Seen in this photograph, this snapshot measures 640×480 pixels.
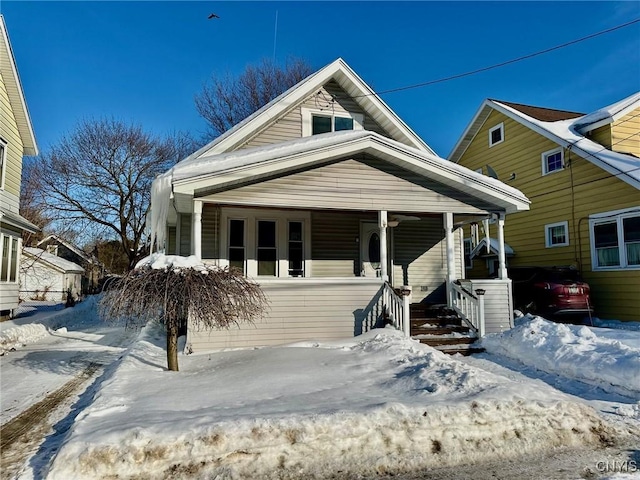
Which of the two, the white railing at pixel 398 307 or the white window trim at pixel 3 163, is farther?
the white window trim at pixel 3 163

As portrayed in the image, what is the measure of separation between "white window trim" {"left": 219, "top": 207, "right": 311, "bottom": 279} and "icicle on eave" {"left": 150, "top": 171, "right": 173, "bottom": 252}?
150 centimetres

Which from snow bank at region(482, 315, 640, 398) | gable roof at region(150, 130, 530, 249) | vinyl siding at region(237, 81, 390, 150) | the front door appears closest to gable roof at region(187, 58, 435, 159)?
vinyl siding at region(237, 81, 390, 150)

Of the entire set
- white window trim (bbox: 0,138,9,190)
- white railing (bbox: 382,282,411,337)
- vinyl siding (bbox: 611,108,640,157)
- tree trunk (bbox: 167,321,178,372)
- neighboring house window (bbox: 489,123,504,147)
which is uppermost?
neighboring house window (bbox: 489,123,504,147)

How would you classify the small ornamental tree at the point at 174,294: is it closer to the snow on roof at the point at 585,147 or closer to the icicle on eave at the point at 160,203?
the icicle on eave at the point at 160,203

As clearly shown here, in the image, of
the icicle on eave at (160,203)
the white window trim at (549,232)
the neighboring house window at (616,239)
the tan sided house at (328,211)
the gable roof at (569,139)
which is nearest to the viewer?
the icicle on eave at (160,203)

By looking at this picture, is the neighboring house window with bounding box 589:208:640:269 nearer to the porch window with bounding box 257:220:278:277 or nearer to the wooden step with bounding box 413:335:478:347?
the wooden step with bounding box 413:335:478:347

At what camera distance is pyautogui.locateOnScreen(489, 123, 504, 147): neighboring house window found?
701 inches

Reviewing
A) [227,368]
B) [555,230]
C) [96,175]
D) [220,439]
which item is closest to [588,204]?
[555,230]

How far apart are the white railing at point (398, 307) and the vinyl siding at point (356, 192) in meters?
1.93

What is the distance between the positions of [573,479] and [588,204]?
1189 cm

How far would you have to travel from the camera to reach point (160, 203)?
9.17 meters

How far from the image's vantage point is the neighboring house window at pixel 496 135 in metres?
17.8

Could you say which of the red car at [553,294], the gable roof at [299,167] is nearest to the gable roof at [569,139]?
the red car at [553,294]

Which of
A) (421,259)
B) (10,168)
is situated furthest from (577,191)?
(10,168)
